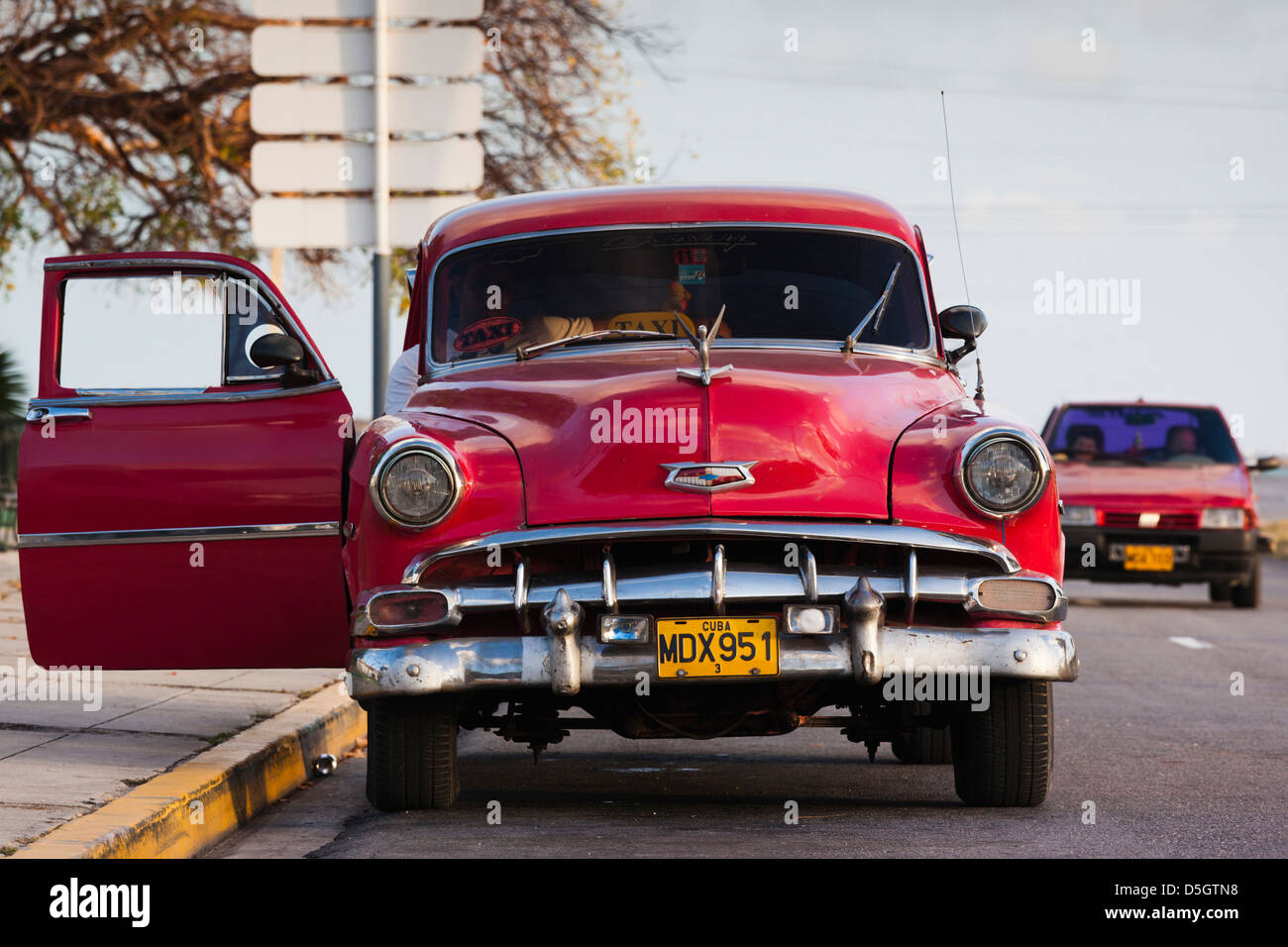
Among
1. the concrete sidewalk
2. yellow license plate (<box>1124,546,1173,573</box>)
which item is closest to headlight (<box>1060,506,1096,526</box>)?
yellow license plate (<box>1124,546,1173,573</box>)

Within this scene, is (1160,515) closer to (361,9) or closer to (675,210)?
(361,9)

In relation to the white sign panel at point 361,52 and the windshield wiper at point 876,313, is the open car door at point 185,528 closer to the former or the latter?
the windshield wiper at point 876,313

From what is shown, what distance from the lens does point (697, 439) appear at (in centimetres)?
602

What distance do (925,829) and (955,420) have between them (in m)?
1.31

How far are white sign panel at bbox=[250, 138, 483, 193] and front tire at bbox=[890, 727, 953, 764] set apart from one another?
5.19m

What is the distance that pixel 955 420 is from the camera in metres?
6.26

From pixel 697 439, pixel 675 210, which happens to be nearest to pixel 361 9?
pixel 675 210

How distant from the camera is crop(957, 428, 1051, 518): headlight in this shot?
6012 mm

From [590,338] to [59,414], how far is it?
1.95 meters

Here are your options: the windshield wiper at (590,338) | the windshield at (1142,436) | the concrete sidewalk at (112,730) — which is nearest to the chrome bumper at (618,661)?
the concrete sidewalk at (112,730)

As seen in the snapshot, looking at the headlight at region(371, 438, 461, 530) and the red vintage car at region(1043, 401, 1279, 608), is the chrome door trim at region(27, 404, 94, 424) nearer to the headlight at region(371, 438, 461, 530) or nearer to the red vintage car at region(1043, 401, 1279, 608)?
the headlight at region(371, 438, 461, 530)

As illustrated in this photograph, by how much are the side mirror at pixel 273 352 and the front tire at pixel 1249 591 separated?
1385cm

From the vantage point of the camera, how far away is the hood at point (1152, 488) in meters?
18.2

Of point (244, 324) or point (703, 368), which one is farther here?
point (244, 324)
